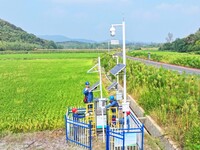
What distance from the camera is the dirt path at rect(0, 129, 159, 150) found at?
7758 millimetres

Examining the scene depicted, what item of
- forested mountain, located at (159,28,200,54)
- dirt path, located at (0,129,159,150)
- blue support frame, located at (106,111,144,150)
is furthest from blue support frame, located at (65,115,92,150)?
forested mountain, located at (159,28,200,54)

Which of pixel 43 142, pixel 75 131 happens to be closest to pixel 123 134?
pixel 75 131

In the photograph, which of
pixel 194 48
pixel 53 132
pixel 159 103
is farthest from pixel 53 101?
pixel 194 48

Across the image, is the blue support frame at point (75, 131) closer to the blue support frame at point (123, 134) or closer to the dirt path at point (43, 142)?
the dirt path at point (43, 142)

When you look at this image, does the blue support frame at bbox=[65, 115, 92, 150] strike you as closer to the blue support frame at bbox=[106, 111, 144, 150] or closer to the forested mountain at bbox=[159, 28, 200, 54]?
the blue support frame at bbox=[106, 111, 144, 150]

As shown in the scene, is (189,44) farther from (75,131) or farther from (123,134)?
(123,134)

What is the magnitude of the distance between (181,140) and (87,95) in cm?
324

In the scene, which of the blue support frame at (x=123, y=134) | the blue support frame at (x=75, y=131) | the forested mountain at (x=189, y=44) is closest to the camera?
the blue support frame at (x=123, y=134)

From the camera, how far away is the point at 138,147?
712cm

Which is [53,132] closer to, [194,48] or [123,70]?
[123,70]

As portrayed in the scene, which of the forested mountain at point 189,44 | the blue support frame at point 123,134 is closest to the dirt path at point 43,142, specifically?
the blue support frame at point 123,134

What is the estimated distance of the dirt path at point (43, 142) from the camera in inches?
305

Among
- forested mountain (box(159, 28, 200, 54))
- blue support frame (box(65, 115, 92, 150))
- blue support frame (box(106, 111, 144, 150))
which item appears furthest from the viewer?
forested mountain (box(159, 28, 200, 54))

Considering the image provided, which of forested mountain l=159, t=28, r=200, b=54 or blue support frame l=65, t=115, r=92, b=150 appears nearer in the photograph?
blue support frame l=65, t=115, r=92, b=150
